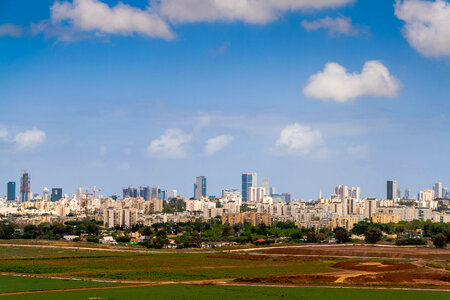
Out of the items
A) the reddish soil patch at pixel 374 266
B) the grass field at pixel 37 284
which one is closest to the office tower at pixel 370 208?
the reddish soil patch at pixel 374 266

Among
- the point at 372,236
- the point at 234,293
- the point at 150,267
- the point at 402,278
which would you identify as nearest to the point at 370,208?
the point at 372,236

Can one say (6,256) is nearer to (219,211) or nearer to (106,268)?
(106,268)

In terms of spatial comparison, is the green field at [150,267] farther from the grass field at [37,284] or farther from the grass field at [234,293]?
the grass field at [234,293]

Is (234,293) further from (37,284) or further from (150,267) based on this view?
(150,267)

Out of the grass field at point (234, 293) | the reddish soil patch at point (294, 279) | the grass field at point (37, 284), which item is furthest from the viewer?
the reddish soil patch at point (294, 279)

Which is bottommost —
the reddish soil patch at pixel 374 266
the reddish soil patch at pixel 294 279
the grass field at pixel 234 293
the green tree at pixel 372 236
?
the green tree at pixel 372 236

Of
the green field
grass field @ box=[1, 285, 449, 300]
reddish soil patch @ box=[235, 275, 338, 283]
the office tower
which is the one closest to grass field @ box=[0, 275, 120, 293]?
grass field @ box=[1, 285, 449, 300]
